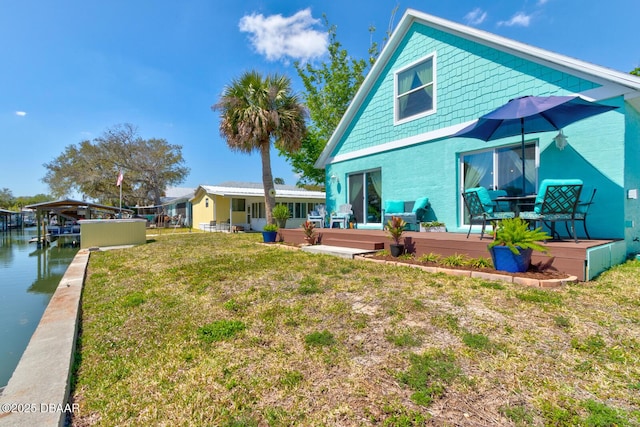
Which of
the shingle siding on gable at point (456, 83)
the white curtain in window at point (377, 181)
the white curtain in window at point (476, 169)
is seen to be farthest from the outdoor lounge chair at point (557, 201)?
the white curtain in window at point (377, 181)

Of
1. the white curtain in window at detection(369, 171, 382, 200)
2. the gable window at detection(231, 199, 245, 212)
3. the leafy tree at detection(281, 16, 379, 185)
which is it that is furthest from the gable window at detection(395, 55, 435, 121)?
the gable window at detection(231, 199, 245, 212)

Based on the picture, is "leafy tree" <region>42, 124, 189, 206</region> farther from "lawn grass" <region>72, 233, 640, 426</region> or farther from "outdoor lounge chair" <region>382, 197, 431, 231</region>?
"lawn grass" <region>72, 233, 640, 426</region>

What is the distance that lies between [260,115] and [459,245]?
959 cm

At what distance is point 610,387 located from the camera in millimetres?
1882

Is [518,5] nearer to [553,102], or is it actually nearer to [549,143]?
[549,143]

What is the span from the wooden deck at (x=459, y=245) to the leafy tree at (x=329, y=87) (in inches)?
421

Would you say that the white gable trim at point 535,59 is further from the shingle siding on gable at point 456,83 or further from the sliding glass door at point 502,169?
the sliding glass door at point 502,169

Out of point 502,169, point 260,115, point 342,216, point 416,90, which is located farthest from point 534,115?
point 260,115

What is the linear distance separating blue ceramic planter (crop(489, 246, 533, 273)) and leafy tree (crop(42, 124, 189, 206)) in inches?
1394

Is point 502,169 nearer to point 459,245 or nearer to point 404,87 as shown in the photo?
point 459,245

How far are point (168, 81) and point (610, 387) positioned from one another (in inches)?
787

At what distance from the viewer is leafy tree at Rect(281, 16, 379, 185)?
18.3 meters

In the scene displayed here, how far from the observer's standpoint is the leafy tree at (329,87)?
720 inches

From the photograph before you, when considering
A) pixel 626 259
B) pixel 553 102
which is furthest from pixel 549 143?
pixel 626 259
